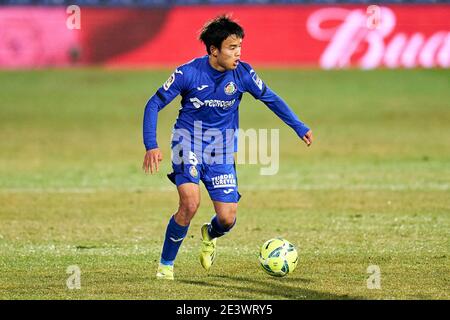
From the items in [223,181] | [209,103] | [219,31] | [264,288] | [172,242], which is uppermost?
[219,31]

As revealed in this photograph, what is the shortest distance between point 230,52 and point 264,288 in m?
2.31

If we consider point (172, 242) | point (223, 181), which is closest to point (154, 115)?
point (223, 181)

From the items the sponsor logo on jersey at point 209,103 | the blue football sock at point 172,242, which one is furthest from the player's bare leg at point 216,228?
the sponsor logo on jersey at point 209,103

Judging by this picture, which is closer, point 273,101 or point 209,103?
point 209,103

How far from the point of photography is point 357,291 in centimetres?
890

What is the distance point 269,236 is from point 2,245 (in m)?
3.24

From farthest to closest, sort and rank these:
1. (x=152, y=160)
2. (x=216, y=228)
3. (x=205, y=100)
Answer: (x=216, y=228), (x=205, y=100), (x=152, y=160)

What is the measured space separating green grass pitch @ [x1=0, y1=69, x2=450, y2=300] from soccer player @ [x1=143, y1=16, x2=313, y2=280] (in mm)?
565

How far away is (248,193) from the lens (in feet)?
53.6

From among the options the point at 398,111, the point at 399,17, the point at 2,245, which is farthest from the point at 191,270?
the point at 399,17

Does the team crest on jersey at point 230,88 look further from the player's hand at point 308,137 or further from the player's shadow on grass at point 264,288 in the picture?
the player's shadow on grass at point 264,288

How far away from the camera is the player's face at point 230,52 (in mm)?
9578

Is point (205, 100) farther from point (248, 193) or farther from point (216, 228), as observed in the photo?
point (248, 193)

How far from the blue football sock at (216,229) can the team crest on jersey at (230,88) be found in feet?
4.13
